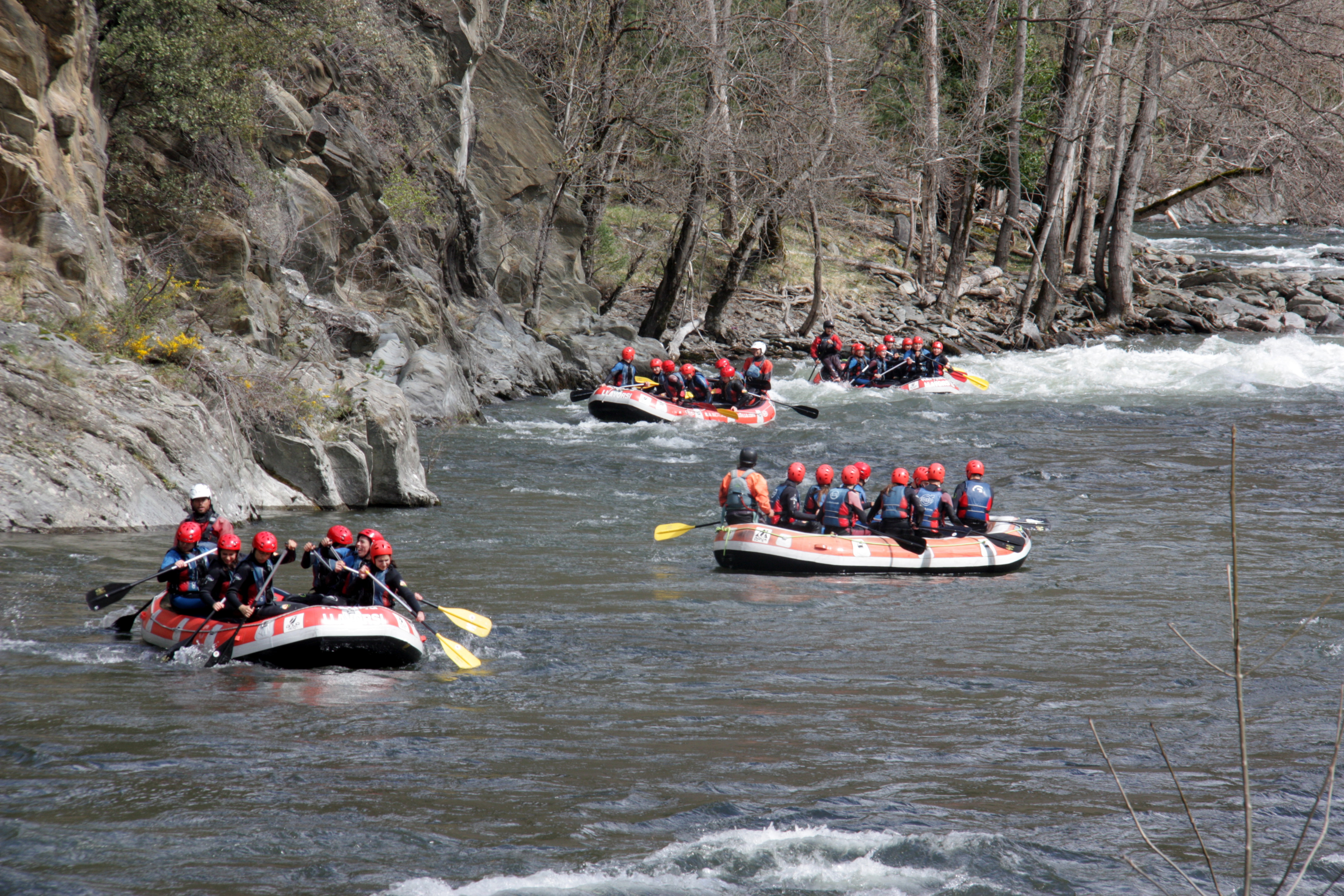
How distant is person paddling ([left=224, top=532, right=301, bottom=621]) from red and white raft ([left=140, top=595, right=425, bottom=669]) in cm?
21

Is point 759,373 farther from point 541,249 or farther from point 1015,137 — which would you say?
point 1015,137

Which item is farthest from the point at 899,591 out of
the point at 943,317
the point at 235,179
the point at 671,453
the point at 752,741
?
the point at 943,317

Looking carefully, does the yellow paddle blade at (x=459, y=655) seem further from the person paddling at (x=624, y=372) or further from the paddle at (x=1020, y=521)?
the person paddling at (x=624, y=372)

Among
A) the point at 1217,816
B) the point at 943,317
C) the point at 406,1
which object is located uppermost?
the point at 406,1

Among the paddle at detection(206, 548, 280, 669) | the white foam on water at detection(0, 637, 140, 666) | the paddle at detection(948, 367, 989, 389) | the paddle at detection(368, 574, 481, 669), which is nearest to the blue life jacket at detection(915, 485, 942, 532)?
the paddle at detection(368, 574, 481, 669)

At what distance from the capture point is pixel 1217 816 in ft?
22.2

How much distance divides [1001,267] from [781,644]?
109 ft

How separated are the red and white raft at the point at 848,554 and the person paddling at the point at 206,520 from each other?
554 centimetres

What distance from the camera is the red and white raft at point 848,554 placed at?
13.2 metres

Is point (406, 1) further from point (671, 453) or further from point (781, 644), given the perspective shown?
point (781, 644)

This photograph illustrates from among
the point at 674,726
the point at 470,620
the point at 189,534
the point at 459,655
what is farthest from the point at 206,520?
the point at 674,726

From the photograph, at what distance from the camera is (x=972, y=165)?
124ft

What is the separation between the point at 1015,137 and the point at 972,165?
1.85 meters

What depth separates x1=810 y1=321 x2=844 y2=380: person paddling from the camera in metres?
29.2
